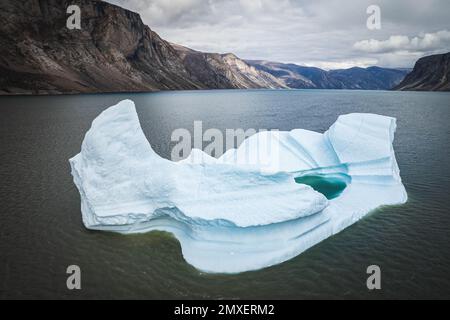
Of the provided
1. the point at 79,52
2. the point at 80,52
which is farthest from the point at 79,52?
the point at 80,52

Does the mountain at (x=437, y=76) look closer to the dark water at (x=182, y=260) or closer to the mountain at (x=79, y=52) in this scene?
the mountain at (x=79, y=52)

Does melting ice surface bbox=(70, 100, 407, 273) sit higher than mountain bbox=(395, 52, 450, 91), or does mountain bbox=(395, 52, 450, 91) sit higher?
mountain bbox=(395, 52, 450, 91)

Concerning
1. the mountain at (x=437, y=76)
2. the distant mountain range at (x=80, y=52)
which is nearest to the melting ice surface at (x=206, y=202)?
the distant mountain range at (x=80, y=52)

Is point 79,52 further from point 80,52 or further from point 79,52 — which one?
point 80,52

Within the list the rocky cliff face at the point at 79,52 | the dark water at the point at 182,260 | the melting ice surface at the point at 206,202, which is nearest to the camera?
the dark water at the point at 182,260

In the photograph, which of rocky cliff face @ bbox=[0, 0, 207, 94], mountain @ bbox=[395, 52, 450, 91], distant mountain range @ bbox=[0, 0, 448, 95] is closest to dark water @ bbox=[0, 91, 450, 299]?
distant mountain range @ bbox=[0, 0, 448, 95]

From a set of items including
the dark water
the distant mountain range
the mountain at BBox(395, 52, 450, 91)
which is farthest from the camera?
the mountain at BBox(395, 52, 450, 91)

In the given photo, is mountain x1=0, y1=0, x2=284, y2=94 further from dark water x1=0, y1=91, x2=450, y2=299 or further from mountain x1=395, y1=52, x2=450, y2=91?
mountain x1=395, y1=52, x2=450, y2=91
